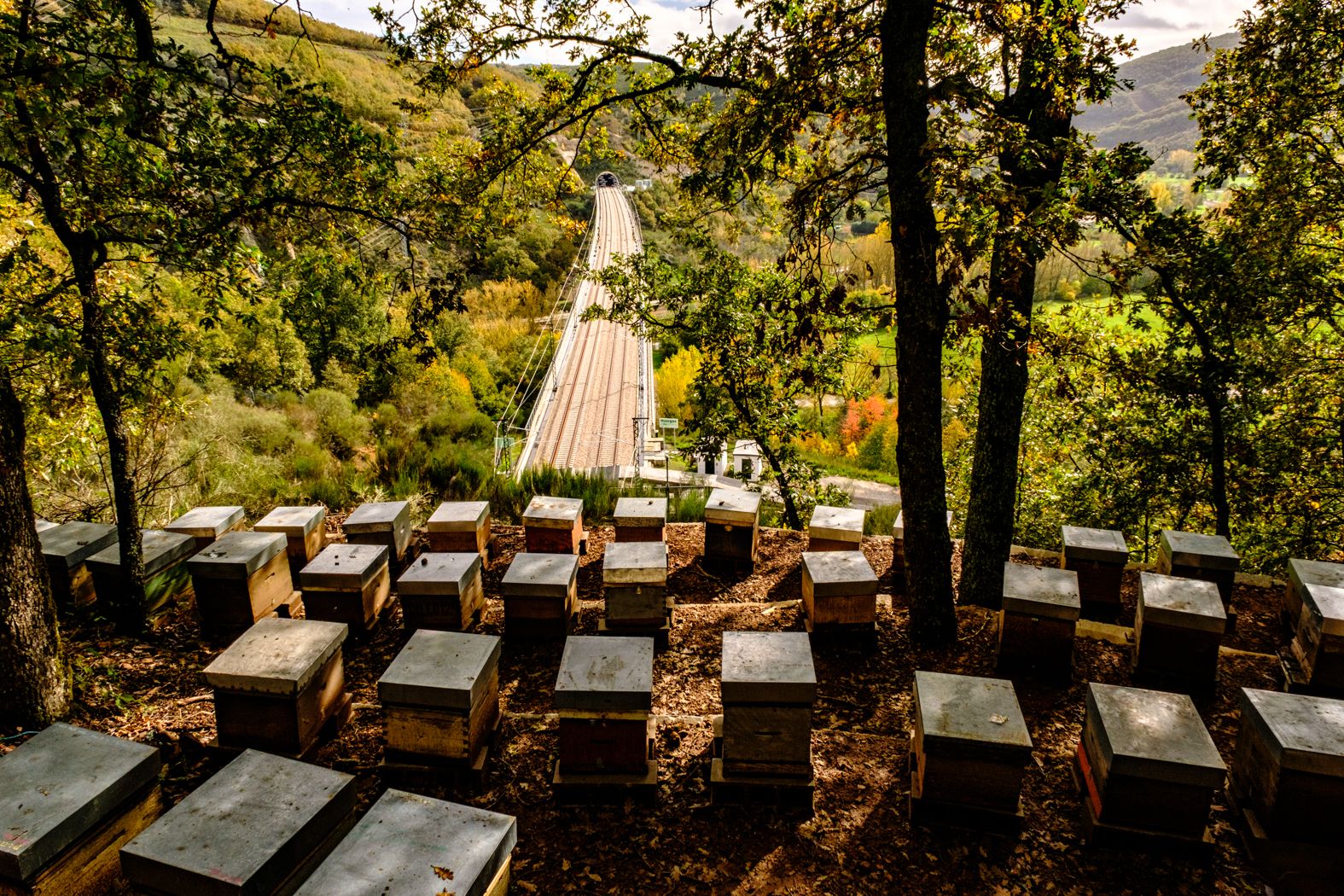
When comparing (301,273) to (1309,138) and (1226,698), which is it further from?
(1309,138)

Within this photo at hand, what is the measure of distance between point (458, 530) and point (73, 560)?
2.96 m

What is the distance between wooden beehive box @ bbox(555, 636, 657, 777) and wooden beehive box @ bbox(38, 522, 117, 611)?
443cm

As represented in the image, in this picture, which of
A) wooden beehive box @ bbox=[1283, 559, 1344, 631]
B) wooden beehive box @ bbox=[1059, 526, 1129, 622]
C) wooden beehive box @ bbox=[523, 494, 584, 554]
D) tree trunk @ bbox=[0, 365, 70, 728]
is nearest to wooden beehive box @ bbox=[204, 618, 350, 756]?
tree trunk @ bbox=[0, 365, 70, 728]

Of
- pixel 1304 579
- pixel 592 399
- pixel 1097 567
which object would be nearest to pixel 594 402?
pixel 592 399

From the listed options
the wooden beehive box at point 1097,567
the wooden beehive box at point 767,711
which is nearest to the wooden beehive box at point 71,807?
the wooden beehive box at point 767,711

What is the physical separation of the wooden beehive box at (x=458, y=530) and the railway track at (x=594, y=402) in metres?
15.9

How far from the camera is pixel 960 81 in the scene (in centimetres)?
455

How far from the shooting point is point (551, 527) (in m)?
6.40

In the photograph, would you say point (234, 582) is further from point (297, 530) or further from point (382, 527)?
point (382, 527)

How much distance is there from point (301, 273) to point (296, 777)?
3.78 meters

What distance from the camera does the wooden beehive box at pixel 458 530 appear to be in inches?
251

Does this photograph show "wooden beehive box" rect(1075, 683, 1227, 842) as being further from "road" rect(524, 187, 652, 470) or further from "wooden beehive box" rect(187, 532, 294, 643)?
"road" rect(524, 187, 652, 470)

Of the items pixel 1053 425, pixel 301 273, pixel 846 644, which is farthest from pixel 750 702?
pixel 1053 425

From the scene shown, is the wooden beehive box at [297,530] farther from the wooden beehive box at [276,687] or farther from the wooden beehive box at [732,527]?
the wooden beehive box at [732,527]
